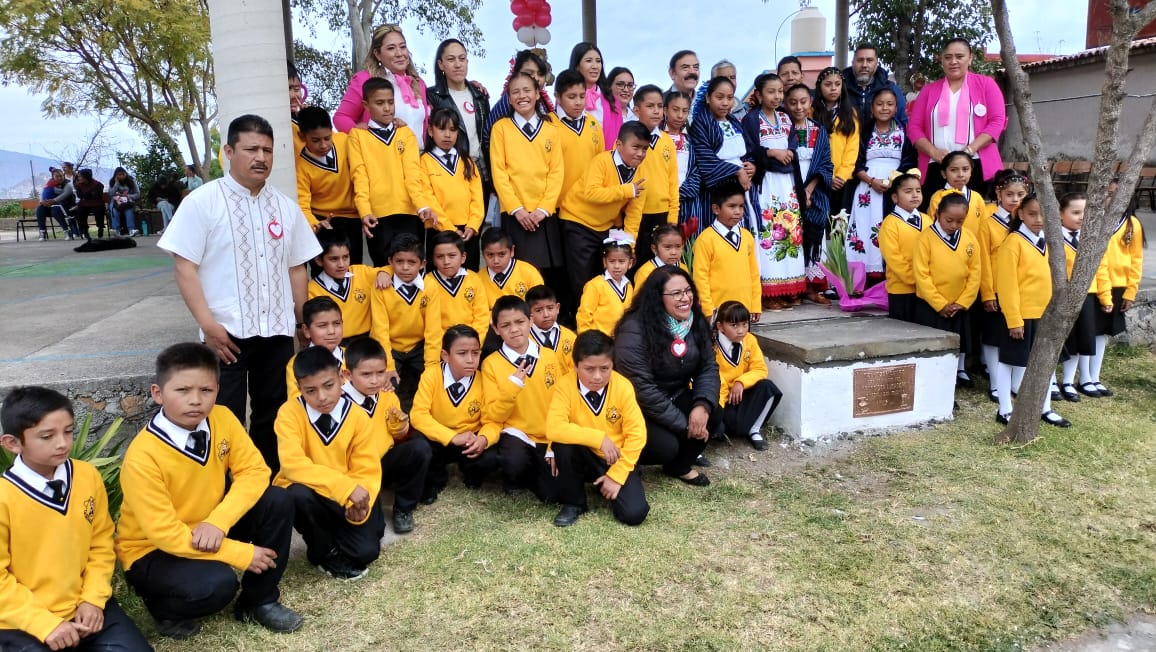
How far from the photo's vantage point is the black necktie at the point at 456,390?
387 cm

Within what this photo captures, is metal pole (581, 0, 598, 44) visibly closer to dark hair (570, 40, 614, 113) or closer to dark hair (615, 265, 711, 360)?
dark hair (570, 40, 614, 113)

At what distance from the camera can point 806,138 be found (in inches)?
226

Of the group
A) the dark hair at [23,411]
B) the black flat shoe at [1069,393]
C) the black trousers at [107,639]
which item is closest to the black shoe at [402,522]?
the black trousers at [107,639]

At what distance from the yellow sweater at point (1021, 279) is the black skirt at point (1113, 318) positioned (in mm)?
739

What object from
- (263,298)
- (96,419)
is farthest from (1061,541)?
(96,419)

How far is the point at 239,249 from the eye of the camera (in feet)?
11.0

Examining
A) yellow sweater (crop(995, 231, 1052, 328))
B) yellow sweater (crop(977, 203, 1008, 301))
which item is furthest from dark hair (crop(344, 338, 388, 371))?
yellow sweater (crop(977, 203, 1008, 301))

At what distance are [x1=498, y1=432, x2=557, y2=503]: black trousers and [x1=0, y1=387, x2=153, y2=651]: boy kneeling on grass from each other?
1.68m

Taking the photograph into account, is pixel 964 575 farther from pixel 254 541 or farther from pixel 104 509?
pixel 104 509

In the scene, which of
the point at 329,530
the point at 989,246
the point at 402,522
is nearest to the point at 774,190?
the point at 989,246

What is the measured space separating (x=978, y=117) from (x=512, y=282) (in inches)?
146

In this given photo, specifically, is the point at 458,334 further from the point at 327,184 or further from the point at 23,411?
the point at 23,411

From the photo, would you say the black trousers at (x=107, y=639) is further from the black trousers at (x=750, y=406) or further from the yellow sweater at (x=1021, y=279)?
→ the yellow sweater at (x=1021, y=279)

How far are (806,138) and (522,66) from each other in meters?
2.11
